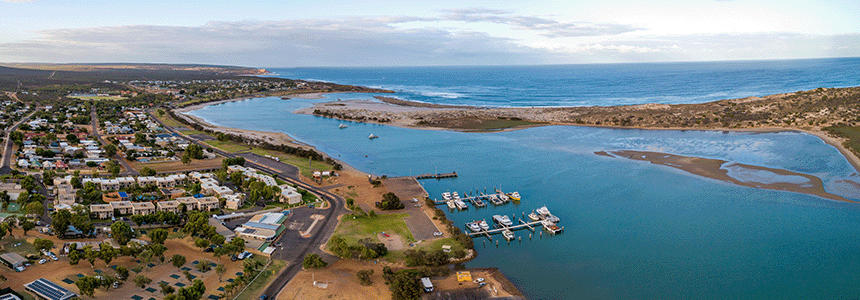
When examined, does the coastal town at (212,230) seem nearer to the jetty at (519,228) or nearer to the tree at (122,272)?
the tree at (122,272)

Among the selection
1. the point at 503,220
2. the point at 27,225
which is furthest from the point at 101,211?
A: the point at 503,220

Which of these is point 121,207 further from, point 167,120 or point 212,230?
point 167,120

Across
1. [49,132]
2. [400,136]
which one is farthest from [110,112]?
[400,136]

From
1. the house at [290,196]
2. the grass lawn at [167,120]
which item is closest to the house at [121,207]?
the house at [290,196]

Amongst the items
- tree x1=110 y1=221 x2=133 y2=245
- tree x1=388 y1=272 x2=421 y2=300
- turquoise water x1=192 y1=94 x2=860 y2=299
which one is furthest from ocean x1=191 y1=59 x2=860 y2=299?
tree x1=110 y1=221 x2=133 y2=245

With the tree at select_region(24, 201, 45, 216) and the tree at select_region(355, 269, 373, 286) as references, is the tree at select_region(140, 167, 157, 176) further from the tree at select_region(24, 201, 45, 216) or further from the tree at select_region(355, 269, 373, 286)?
the tree at select_region(355, 269, 373, 286)

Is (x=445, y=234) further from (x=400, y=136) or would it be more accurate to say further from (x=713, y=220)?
(x=400, y=136)
